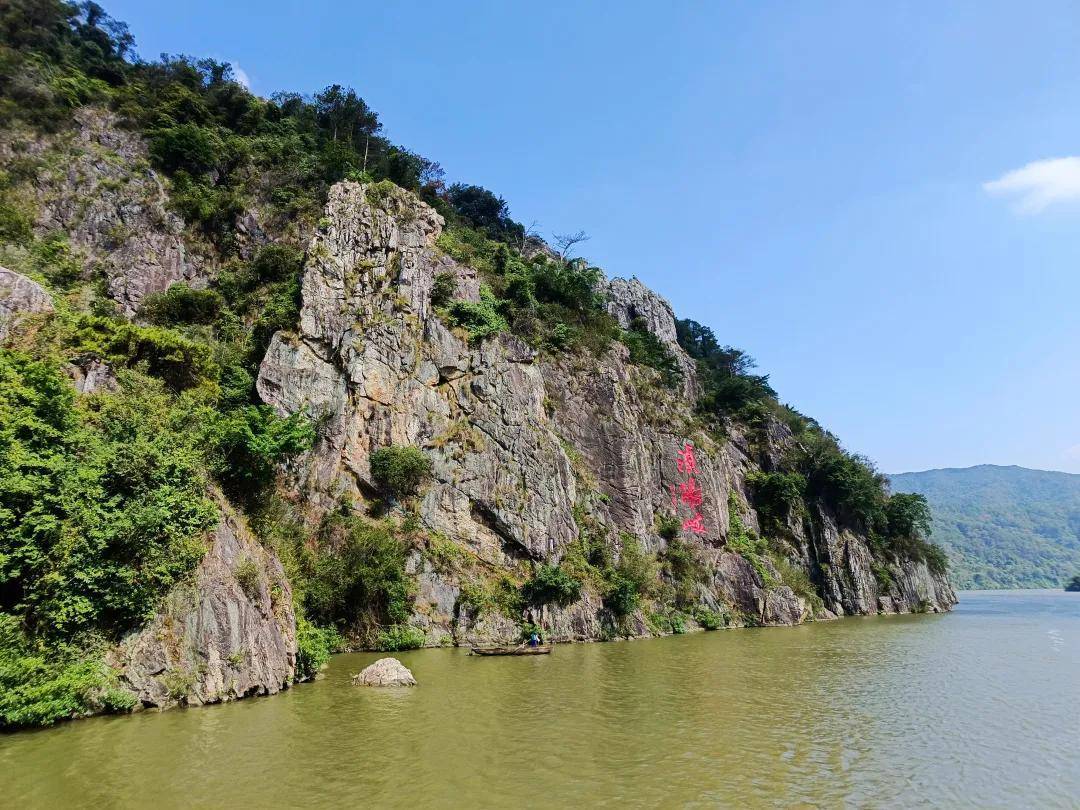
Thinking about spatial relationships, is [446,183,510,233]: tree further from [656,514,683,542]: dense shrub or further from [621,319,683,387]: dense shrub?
[656,514,683,542]: dense shrub

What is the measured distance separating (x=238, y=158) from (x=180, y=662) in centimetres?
3889

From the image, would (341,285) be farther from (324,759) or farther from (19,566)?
(324,759)

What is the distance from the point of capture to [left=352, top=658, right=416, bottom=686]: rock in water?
1708cm

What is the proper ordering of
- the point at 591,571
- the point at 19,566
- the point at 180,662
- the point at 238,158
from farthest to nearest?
the point at 238,158 < the point at 591,571 < the point at 180,662 < the point at 19,566

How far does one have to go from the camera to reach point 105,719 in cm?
1242

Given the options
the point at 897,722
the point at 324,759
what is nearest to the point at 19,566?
the point at 324,759

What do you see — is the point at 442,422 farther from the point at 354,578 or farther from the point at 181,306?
the point at 181,306

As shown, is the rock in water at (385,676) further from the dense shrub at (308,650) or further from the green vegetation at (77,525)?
the green vegetation at (77,525)

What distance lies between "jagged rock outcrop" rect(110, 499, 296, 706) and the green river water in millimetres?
705

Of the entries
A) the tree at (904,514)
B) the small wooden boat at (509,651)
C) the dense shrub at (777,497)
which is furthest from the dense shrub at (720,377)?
the small wooden boat at (509,651)

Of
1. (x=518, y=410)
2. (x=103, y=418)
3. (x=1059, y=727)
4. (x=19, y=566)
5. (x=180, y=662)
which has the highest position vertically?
(x=518, y=410)

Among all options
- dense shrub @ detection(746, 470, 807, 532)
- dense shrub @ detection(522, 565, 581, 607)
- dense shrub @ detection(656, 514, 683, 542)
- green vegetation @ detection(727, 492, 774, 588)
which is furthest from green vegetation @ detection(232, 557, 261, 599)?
dense shrub @ detection(746, 470, 807, 532)

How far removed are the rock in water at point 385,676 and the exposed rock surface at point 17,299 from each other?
14.9 metres

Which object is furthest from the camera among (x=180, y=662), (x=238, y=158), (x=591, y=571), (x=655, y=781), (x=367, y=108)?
(x=367, y=108)
